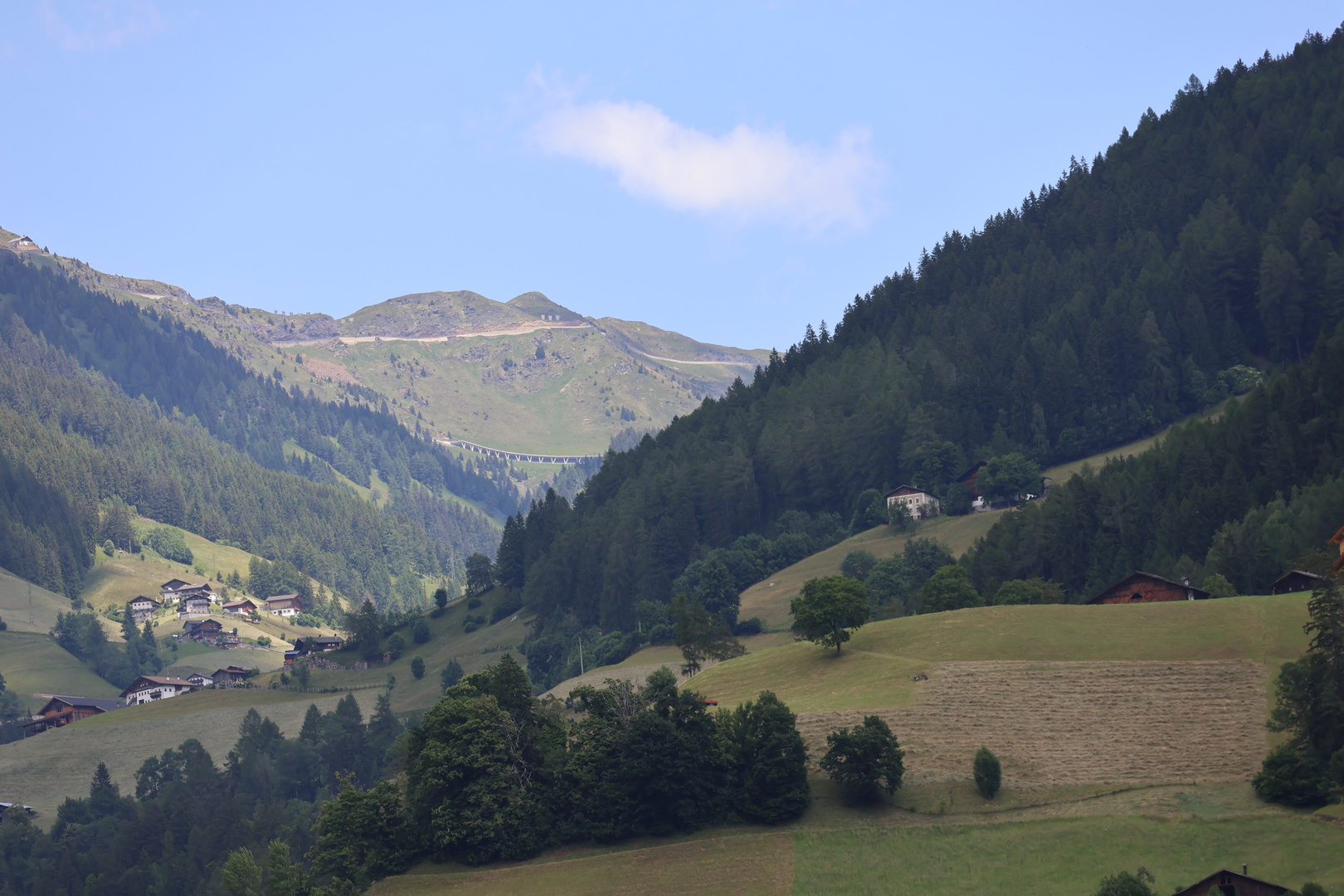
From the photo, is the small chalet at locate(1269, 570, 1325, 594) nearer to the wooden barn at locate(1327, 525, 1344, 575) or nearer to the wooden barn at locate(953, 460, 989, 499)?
the wooden barn at locate(1327, 525, 1344, 575)

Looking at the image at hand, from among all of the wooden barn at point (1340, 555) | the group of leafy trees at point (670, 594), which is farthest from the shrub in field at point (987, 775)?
the group of leafy trees at point (670, 594)

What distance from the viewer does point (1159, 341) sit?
184 meters

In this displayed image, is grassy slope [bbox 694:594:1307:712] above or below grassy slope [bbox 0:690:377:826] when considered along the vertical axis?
above

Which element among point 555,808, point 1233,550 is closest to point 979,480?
point 1233,550

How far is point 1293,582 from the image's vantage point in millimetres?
96812

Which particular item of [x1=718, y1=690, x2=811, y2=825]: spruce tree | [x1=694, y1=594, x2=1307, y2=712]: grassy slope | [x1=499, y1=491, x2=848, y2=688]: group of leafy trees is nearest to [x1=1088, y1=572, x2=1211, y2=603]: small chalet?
[x1=694, y1=594, x2=1307, y2=712]: grassy slope

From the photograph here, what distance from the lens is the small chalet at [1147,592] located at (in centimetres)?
10050

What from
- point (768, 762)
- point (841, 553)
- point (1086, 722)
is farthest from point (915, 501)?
point (768, 762)

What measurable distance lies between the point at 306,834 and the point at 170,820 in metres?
19.6

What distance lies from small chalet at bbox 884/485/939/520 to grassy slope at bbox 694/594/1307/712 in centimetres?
7122

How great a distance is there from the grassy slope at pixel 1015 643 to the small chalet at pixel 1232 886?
100ft

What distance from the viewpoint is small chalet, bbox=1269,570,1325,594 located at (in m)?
94.9

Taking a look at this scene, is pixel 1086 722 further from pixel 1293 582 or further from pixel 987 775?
pixel 1293 582

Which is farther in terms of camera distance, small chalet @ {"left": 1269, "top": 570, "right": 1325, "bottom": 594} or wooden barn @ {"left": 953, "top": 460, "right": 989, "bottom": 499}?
wooden barn @ {"left": 953, "top": 460, "right": 989, "bottom": 499}
